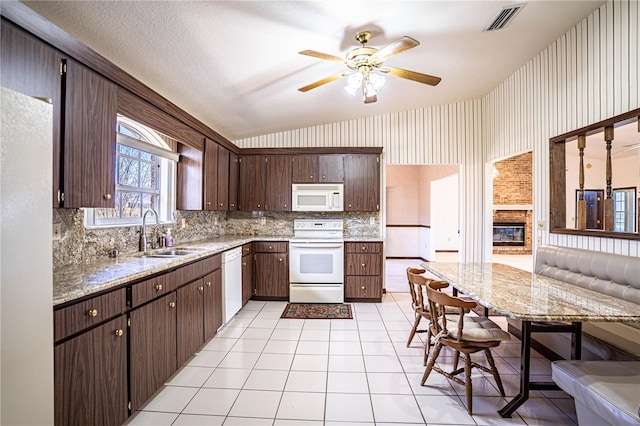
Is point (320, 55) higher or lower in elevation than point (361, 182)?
higher

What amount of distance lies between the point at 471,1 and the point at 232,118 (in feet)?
9.22

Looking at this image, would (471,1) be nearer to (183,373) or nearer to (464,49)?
(464,49)

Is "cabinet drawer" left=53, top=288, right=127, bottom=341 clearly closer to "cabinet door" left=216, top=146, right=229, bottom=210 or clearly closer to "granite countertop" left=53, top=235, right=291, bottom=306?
"granite countertop" left=53, top=235, right=291, bottom=306

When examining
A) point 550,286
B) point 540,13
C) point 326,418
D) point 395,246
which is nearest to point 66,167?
point 326,418

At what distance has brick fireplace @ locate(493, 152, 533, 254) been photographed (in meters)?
8.35

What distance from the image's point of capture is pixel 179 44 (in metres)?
2.16

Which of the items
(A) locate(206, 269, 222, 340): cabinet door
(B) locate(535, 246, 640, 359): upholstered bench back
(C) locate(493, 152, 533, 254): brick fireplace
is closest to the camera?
(B) locate(535, 246, 640, 359): upholstered bench back

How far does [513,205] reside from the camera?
839cm

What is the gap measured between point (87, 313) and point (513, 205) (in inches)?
379

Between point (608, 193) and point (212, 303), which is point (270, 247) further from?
point (608, 193)

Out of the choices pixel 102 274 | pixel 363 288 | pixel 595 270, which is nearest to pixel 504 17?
pixel 595 270

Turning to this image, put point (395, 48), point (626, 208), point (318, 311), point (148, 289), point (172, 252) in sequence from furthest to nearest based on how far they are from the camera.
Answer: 1. point (626, 208)
2. point (318, 311)
3. point (172, 252)
4. point (395, 48)
5. point (148, 289)

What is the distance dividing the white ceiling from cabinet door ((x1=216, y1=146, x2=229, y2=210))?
1.64ft

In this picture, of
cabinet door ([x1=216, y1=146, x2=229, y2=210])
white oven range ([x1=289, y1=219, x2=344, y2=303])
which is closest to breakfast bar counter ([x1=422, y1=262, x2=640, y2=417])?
white oven range ([x1=289, y1=219, x2=344, y2=303])
